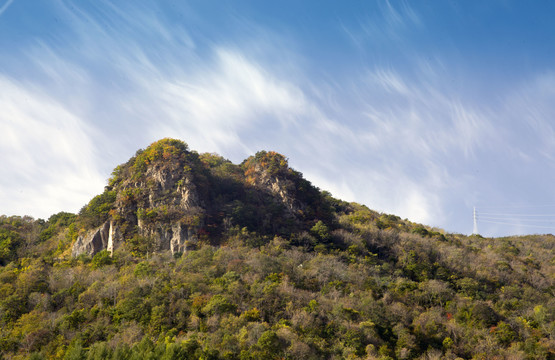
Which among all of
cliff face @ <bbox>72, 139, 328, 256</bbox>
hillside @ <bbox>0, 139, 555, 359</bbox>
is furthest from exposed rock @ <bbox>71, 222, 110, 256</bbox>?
hillside @ <bbox>0, 139, 555, 359</bbox>

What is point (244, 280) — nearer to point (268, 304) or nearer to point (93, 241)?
point (268, 304)

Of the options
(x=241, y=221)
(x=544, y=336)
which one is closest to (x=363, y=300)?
(x=544, y=336)

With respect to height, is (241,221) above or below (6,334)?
above

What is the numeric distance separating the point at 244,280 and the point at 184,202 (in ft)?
56.6

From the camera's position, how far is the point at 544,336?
36781 millimetres

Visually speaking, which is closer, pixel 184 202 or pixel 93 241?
pixel 93 241

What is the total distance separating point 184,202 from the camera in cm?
5350

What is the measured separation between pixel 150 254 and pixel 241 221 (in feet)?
42.9

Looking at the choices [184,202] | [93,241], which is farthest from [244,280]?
[93,241]

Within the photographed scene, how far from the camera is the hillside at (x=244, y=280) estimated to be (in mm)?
33062

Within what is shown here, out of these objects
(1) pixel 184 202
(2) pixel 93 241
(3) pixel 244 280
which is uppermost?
(1) pixel 184 202

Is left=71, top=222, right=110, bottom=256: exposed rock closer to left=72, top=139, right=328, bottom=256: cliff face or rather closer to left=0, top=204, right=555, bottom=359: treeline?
left=72, top=139, right=328, bottom=256: cliff face

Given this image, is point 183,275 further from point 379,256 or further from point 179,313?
point 379,256

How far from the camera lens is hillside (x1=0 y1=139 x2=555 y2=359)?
33062mm
